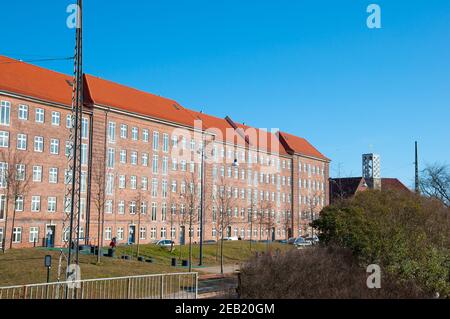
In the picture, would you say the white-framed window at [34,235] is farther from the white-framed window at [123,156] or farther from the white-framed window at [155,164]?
the white-framed window at [155,164]

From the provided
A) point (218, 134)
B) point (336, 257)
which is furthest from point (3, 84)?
point (336, 257)

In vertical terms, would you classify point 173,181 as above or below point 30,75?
below

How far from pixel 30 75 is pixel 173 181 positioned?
2014 cm

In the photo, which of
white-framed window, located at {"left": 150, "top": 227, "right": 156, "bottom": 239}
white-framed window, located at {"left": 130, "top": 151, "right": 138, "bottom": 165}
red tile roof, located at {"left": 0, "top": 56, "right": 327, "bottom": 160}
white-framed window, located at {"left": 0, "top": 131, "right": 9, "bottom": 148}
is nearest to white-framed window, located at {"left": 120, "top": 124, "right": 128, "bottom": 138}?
red tile roof, located at {"left": 0, "top": 56, "right": 327, "bottom": 160}

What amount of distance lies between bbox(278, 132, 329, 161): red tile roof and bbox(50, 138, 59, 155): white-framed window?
45511 mm

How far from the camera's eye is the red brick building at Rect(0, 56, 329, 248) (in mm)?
48562

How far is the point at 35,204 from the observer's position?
49344mm

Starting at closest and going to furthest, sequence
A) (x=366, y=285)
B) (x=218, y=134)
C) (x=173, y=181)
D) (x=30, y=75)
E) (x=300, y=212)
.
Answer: (x=366, y=285) < (x=30, y=75) < (x=173, y=181) < (x=218, y=134) < (x=300, y=212)

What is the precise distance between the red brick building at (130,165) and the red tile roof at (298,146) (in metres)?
2.46

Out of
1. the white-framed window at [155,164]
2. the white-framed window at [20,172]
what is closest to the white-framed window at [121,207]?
the white-framed window at [155,164]

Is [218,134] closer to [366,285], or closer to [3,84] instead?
[3,84]

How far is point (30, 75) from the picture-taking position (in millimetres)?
53531

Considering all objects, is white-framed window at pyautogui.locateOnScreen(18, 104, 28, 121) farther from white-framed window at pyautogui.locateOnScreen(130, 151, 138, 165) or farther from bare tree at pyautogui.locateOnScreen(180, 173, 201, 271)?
bare tree at pyautogui.locateOnScreen(180, 173, 201, 271)

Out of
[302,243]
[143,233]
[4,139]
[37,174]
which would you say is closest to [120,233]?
[143,233]
